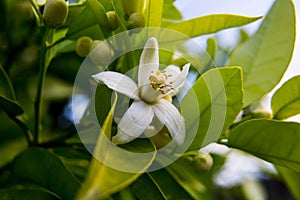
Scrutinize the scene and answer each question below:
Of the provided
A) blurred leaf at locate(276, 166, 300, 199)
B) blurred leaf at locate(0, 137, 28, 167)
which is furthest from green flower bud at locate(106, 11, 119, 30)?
blurred leaf at locate(276, 166, 300, 199)

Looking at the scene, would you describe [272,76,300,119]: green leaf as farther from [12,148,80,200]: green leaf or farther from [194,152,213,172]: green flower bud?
[12,148,80,200]: green leaf

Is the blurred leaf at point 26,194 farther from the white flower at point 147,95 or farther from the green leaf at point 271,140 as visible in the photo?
the green leaf at point 271,140

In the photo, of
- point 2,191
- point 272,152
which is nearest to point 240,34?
point 272,152

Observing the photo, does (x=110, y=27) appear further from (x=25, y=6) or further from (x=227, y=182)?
(x=227, y=182)

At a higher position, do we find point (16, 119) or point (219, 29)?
point (219, 29)

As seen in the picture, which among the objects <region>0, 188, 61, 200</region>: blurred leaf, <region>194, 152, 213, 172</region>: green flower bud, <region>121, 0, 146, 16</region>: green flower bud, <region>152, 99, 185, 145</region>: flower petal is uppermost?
<region>121, 0, 146, 16</region>: green flower bud

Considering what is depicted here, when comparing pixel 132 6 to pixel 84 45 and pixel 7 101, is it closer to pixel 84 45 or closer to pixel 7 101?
pixel 84 45
